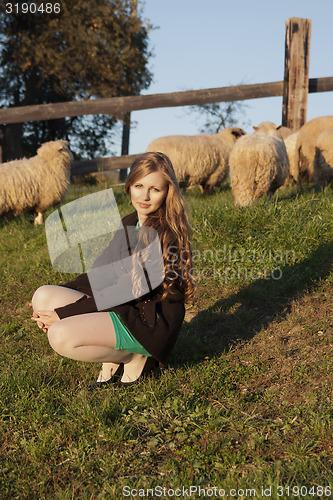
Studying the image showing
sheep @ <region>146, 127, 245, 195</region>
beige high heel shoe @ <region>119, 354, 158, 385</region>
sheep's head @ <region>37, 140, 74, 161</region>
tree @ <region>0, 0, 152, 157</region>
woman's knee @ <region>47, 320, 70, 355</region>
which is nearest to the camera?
woman's knee @ <region>47, 320, 70, 355</region>

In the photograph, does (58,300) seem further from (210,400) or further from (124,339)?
(210,400)

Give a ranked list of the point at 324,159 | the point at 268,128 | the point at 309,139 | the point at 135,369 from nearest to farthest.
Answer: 1. the point at 135,369
2. the point at 324,159
3. the point at 268,128
4. the point at 309,139

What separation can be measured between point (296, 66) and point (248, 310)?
272 inches

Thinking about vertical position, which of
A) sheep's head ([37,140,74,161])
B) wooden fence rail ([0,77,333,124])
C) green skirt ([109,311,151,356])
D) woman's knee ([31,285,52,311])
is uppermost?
wooden fence rail ([0,77,333,124])

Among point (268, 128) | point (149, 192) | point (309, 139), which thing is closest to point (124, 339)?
point (149, 192)

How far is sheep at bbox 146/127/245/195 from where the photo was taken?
26.9 feet

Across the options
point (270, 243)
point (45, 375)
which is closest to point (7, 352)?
point (45, 375)

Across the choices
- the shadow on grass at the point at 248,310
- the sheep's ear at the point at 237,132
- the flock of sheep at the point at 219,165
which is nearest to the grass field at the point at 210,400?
the shadow on grass at the point at 248,310

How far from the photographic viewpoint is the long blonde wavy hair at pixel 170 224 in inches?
121

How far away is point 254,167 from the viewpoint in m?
6.39

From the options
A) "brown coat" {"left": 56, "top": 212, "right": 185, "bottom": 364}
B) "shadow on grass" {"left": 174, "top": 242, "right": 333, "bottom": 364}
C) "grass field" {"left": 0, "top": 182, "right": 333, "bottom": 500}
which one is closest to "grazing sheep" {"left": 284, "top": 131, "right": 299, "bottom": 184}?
"grass field" {"left": 0, "top": 182, "right": 333, "bottom": 500}

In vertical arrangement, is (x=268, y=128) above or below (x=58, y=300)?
above

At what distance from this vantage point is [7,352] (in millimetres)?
3994

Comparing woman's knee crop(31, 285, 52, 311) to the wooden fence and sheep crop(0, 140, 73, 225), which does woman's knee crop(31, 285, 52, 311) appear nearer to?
sheep crop(0, 140, 73, 225)
